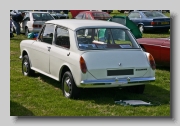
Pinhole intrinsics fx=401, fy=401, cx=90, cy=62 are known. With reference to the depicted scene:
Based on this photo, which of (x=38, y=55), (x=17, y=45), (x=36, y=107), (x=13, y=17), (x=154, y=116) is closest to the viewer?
(x=154, y=116)

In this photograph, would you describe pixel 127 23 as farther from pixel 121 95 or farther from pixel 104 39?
pixel 121 95

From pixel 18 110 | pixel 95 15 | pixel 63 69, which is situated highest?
pixel 95 15

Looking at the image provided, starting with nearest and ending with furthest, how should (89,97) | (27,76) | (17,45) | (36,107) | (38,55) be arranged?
(36,107)
(89,97)
(38,55)
(27,76)
(17,45)

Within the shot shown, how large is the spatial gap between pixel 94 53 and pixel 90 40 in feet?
1.93

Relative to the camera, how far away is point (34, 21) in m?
19.8

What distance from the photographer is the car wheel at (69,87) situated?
7588 millimetres

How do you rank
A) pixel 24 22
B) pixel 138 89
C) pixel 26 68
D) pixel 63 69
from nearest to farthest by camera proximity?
1. pixel 63 69
2. pixel 138 89
3. pixel 26 68
4. pixel 24 22

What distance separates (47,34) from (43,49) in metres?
0.43

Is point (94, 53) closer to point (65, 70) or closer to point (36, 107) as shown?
point (65, 70)

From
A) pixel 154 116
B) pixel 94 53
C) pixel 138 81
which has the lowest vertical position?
pixel 154 116

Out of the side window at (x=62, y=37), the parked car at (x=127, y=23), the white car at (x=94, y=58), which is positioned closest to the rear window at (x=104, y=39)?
the white car at (x=94, y=58)

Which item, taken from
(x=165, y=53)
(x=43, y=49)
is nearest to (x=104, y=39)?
(x=43, y=49)

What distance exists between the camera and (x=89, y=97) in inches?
313

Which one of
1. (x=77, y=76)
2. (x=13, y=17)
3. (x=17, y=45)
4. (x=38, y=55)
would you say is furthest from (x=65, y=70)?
(x=13, y=17)
